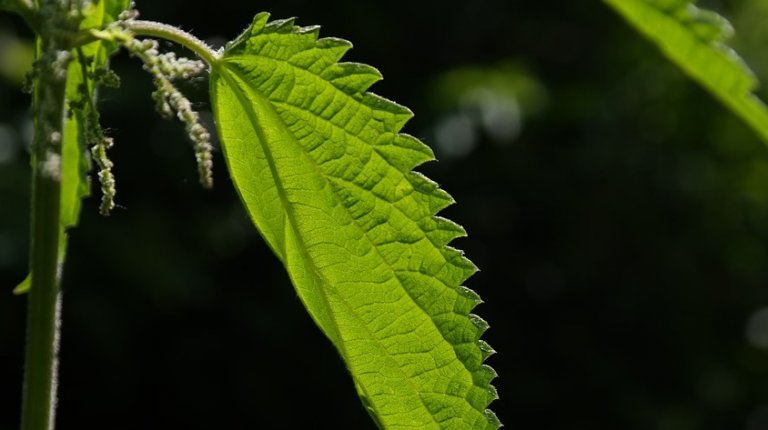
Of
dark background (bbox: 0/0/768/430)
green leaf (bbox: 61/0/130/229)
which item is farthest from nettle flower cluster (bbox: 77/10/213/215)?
dark background (bbox: 0/0/768/430)

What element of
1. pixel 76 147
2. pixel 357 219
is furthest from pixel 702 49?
pixel 76 147

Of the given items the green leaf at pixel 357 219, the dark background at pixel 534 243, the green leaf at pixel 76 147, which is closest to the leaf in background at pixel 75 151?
the green leaf at pixel 76 147

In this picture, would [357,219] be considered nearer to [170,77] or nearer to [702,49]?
[170,77]

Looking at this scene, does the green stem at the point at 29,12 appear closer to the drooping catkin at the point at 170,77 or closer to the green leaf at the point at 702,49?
the drooping catkin at the point at 170,77

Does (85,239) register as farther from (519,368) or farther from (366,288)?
(366,288)

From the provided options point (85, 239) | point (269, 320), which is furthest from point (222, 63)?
point (269, 320)

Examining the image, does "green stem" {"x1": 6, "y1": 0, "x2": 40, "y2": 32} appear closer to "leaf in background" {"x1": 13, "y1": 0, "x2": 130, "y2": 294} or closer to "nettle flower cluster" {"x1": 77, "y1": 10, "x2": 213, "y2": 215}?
"nettle flower cluster" {"x1": 77, "y1": 10, "x2": 213, "y2": 215}
